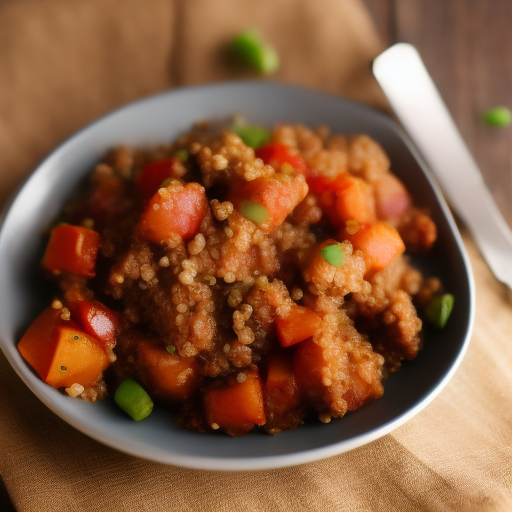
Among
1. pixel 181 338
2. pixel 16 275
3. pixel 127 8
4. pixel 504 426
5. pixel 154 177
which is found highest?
pixel 127 8

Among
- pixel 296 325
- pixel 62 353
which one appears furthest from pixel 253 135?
pixel 62 353

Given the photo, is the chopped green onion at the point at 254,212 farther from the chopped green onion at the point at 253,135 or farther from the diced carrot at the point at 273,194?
the chopped green onion at the point at 253,135

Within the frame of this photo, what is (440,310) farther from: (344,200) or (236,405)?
(236,405)

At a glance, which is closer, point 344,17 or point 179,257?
point 179,257

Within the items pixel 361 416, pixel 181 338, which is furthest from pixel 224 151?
pixel 361 416

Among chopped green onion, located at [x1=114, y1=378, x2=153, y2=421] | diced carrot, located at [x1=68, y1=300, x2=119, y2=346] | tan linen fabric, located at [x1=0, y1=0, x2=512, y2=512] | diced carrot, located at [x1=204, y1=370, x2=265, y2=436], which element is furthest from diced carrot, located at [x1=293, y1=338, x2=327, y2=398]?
diced carrot, located at [x1=68, y1=300, x2=119, y2=346]

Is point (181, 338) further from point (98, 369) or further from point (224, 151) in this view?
point (224, 151)

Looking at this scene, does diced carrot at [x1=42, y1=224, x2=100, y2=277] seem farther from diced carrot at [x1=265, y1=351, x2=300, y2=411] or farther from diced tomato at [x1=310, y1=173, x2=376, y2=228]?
diced tomato at [x1=310, y1=173, x2=376, y2=228]
